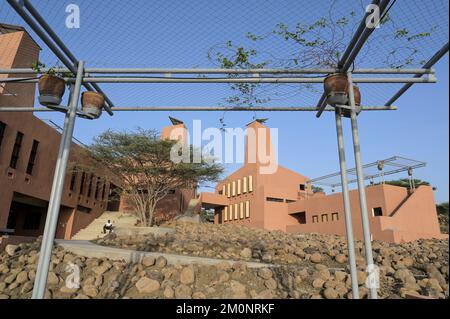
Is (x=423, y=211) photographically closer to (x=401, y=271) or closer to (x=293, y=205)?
(x=293, y=205)

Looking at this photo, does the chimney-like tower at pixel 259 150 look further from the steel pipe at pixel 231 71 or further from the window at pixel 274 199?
the steel pipe at pixel 231 71

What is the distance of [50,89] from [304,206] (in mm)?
17750

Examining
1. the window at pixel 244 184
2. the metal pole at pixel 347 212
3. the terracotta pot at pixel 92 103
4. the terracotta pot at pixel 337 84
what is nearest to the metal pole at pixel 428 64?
the terracotta pot at pixel 337 84

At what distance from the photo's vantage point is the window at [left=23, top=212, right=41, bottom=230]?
17672 millimetres

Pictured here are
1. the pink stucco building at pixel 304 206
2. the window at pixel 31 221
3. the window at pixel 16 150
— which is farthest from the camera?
the window at pixel 31 221

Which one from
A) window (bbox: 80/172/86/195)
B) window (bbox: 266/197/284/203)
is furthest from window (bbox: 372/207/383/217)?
window (bbox: 80/172/86/195)

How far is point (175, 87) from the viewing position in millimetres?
4008

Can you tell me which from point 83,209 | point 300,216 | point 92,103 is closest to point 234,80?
point 92,103

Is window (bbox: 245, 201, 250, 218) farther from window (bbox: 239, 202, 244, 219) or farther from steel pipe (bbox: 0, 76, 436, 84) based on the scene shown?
steel pipe (bbox: 0, 76, 436, 84)

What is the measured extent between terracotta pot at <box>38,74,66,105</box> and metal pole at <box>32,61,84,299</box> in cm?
24

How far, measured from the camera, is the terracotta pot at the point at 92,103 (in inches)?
127

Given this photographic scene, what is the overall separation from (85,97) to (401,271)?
5670 millimetres

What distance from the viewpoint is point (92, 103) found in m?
3.27

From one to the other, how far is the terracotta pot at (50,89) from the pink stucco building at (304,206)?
7.68 metres
